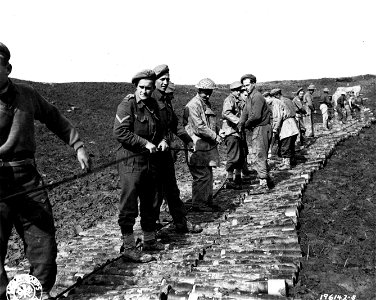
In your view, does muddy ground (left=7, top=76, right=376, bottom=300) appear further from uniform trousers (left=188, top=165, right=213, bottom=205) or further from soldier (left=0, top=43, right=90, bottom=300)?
soldier (left=0, top=43, right=90, bottom=300)

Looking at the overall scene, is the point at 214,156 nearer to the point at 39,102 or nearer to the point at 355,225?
the point at 355,225

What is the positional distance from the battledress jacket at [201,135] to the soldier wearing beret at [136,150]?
5.09ft

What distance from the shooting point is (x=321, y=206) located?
6176 millimetres

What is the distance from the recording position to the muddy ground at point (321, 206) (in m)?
3.76

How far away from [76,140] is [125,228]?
57.1 inches

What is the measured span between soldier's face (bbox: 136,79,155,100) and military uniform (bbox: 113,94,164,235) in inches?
2.6

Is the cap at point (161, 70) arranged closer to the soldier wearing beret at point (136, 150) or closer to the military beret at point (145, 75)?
the soldier wearing beret at point (136, 150)

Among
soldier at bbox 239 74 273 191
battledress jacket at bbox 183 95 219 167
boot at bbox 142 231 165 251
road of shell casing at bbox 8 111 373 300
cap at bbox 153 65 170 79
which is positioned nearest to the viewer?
road of shell casing at bbox 8 111 373 300

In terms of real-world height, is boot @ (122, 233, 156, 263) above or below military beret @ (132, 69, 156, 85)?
below

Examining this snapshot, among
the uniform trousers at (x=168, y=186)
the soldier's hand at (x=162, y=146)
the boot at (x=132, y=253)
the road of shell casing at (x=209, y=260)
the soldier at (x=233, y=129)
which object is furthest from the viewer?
the soldier at (x=233, y=129)

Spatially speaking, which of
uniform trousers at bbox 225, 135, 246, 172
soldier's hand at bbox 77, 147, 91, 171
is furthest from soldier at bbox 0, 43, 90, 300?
uniform trousers at bbox 225, 135, 246, 172

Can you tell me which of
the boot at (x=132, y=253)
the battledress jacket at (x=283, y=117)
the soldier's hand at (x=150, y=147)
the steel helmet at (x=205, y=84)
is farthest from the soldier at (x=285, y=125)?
the boot at (x=132, y=253)

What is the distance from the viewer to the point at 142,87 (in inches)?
191

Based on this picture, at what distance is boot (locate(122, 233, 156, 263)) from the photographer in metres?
4.71
